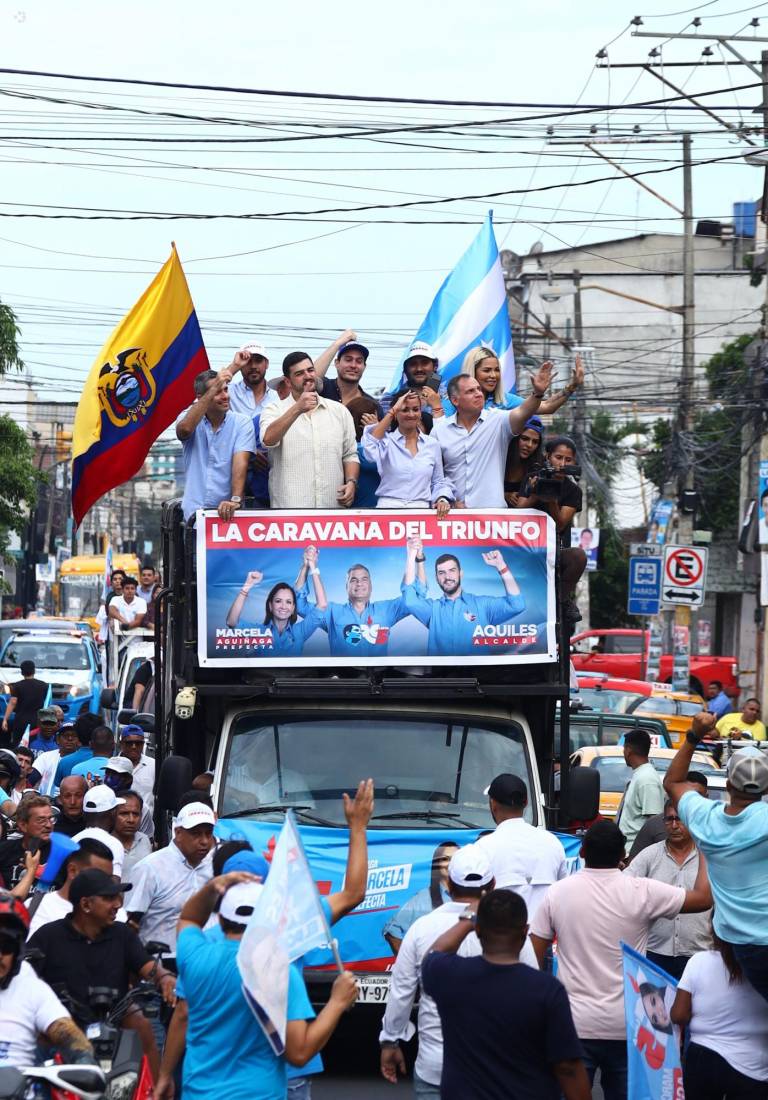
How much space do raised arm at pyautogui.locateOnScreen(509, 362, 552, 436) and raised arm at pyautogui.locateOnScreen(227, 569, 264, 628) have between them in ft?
6.31

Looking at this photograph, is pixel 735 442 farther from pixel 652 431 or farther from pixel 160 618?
pixel 160 618

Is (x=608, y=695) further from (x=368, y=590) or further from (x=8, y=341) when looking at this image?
(x=368, y=590)

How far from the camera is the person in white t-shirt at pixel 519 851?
822 cm

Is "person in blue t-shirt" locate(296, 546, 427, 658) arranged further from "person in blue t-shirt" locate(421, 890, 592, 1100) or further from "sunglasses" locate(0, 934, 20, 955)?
"person in blue t-shirt" locate(421, 890, 592, 1100)

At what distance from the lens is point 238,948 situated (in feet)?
18.5

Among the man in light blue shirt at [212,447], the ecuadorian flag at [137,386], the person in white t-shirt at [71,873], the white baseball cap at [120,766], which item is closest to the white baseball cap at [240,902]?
the person in white t-shirt at [71,873]

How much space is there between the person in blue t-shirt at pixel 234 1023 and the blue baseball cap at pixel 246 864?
0.99 ft

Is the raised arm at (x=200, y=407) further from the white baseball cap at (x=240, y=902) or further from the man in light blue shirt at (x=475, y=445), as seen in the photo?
the white baseball cap at (x=240, y=902)

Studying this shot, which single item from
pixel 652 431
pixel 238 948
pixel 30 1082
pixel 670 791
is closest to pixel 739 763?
pixel 670 791

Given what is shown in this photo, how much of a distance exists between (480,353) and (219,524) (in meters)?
2.37

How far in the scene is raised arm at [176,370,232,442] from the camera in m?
11.3

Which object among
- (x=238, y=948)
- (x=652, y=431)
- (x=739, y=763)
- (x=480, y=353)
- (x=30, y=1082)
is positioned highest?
(x=652, y=431)

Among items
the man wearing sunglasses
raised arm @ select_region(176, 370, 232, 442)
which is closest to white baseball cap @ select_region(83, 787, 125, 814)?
the man wearing sunglasses

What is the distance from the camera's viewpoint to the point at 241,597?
10672mm
